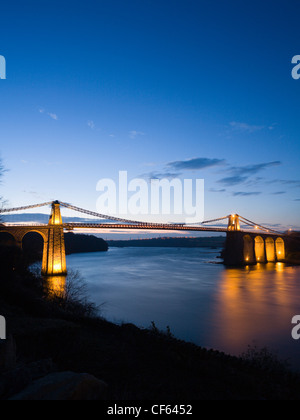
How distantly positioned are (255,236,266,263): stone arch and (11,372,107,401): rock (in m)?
64.4

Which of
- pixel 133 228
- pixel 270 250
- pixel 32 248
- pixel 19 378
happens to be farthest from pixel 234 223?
pixel 19 378

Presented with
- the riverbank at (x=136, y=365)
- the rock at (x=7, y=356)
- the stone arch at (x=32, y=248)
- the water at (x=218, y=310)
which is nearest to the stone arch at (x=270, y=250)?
the water at (x=218, y=310)

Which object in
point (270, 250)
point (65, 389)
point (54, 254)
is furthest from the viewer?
point (270, 250)

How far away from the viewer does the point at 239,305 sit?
80.6ft

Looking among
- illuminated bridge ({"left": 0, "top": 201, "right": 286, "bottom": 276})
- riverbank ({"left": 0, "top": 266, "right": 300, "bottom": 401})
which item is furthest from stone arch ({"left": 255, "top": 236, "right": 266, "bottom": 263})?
riverbank ({"left": 0, "top": 266, "right": 300, "bottom": 401})

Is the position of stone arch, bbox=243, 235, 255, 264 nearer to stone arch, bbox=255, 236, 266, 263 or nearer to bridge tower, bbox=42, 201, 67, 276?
stone arch, bbox=255, 236, 266, 263

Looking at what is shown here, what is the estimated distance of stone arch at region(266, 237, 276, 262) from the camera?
212ft

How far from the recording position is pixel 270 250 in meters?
65.2

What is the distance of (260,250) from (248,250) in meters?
4.76

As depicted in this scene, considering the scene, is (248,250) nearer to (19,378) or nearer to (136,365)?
(136,365)

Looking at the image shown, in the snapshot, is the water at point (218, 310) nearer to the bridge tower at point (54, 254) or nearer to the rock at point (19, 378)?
the bridge tower at point (54, 254)

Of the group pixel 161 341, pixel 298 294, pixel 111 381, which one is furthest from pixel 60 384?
pixel 298 294
